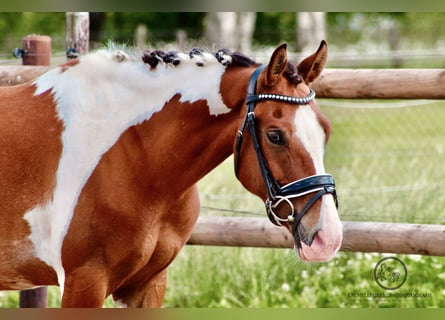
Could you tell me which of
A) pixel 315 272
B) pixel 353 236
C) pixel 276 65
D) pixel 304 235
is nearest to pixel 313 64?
pixel 276 65

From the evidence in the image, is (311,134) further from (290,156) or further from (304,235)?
(304,235)

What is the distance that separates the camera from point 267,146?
2.90m

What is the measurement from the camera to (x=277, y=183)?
287cm

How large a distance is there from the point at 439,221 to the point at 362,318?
120 inches

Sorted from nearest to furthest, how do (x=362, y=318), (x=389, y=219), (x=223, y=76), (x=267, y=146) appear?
1. (x=362, y=318)
2. (x=267, y=146)
3. (x=223, y=76)
4. (x=389, y=219)

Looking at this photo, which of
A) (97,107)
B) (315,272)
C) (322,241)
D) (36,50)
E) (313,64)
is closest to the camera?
(322,241)

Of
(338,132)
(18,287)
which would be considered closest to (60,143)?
(18,287)

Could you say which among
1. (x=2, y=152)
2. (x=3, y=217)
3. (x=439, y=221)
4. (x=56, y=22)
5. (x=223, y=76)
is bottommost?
(x=56, y=22)

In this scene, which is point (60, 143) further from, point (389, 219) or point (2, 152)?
point (389, 219)

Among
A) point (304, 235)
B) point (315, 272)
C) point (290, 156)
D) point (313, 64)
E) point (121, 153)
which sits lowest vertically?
point (315, 272)

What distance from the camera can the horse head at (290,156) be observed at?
9.10 ft

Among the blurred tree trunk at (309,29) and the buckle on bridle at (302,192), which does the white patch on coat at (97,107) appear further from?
the blurred tree trunk at (309,29)

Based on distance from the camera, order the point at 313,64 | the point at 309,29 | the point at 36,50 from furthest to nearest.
Answer: 1. the point at 309,29
2. the point at 36,50
3. the point at 313,64

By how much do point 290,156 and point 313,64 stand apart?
409 mm
